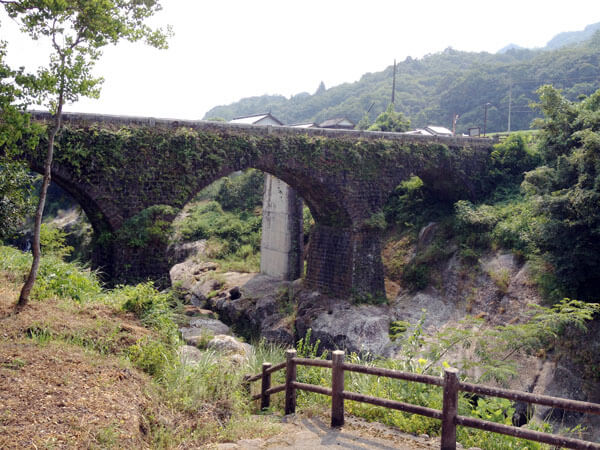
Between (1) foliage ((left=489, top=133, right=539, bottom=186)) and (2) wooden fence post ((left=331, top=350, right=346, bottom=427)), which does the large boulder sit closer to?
(1) foliage ((left=489, top=133, right=539, bottom=186))

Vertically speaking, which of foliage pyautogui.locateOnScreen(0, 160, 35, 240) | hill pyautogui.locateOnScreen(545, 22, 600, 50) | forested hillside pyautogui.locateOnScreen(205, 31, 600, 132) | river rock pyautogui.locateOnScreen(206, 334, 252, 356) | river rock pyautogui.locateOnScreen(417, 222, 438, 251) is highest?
hill pyautogui.locateOnScreen(545, 22, 600, 50)

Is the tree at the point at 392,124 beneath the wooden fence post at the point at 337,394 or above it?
above

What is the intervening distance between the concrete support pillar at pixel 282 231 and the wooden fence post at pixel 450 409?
15.5m

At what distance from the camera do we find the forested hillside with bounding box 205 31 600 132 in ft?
146

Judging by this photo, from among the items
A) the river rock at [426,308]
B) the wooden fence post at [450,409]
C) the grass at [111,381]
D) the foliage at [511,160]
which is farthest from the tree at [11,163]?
the foliage at [511,160]

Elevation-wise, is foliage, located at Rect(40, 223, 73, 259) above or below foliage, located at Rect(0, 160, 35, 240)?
below

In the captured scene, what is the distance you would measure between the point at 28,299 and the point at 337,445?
15.5 feet

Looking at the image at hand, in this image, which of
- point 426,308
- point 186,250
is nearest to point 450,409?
point 426,308

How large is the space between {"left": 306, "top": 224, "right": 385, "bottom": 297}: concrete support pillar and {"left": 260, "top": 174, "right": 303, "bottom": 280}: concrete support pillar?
286cm

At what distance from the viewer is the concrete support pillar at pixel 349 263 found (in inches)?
641

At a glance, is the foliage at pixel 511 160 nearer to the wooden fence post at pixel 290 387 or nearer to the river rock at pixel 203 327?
the river rock at pixel 203 327

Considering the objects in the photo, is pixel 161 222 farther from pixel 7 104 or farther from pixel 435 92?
pixel 435 92

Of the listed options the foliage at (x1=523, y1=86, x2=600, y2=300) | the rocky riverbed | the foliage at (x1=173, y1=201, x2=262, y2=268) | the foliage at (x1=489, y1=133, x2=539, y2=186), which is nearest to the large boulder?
the foliage at (x1=173, y1=201, x2=262, y2=268)

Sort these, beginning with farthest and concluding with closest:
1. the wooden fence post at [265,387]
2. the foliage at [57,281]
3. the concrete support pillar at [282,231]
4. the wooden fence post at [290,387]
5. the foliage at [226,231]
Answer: the foliage at [226,231], the concrete support pillar at [282,231], the foliage at [57,281], the wooden fence post at [265,387], the wooden fence post at [290,387]
